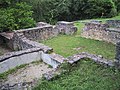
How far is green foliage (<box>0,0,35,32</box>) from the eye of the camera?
13.3 meters

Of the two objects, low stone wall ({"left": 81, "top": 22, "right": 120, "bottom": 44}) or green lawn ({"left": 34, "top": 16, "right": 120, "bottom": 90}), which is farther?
low stone wall ({"left": 81, "top": 22, "right": 120, "bottom": 44})

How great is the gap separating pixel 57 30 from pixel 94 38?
2.79 metres

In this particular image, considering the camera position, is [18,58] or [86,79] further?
[18,58]

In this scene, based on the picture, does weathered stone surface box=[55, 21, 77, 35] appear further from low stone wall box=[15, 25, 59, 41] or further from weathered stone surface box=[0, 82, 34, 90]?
weathered stone surface box=[0, 82, 34, 90]

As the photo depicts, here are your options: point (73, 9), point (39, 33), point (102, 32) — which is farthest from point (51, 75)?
point (73, 9)

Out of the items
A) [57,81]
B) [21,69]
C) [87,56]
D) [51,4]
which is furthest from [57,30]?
[51,4]

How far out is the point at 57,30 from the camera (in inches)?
579

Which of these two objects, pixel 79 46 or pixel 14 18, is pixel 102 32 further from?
pixel 14 18

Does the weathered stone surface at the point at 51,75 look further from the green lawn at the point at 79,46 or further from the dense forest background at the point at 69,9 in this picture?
the dense forest background at the point at 69,9

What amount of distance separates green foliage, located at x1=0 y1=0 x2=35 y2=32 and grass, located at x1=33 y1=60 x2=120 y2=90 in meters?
7.08

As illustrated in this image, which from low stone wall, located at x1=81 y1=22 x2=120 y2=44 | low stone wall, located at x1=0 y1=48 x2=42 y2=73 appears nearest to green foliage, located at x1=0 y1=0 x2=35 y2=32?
low stone wall, located at x1=0 y1=48 x2=42 y2=73

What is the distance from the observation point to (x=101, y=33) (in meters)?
12.9

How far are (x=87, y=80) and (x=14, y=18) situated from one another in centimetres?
884

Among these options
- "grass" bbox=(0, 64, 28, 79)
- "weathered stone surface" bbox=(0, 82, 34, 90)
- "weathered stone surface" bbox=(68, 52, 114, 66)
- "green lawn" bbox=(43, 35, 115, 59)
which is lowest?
"grass" bbox=(0, 64, 28, 79)
